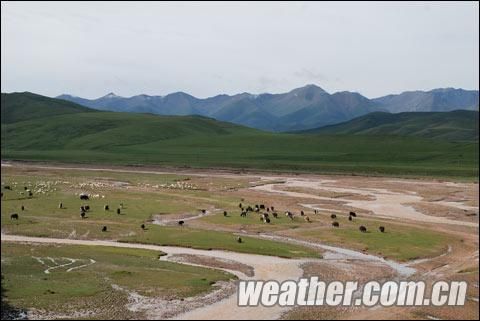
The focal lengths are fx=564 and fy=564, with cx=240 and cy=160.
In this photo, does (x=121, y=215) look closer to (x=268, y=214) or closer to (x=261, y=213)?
(x=261, y=213)

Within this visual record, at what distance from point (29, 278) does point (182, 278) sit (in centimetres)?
1146

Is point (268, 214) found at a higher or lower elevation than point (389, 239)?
higher

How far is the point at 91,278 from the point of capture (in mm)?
43000

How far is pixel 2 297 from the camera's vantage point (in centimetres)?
3697

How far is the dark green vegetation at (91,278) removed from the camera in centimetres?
3662

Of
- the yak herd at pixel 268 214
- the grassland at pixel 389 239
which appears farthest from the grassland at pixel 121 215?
the grassland at pixel 389 239

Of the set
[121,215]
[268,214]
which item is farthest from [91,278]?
[268,214]

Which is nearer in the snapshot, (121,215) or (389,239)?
(389,239)

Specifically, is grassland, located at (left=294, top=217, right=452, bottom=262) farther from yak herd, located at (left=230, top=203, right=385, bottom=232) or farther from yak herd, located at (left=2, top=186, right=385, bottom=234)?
yak herd, located at (left=2, top=186, right=385, bottom=234)

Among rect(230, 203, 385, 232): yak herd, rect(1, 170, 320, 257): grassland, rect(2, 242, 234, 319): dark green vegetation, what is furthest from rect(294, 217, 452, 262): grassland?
rect(2, 242, 234, 319): dark green vegetation

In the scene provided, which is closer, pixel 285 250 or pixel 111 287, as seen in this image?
pixel 111 287

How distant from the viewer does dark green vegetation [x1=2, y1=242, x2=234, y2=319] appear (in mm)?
36625

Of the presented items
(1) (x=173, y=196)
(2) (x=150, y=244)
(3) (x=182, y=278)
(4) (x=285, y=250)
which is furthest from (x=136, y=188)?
(3) (x=182, y=278)

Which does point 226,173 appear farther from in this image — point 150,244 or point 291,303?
point 291,303
